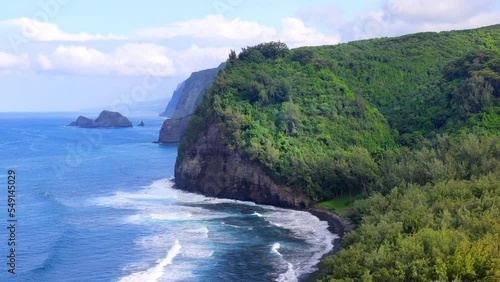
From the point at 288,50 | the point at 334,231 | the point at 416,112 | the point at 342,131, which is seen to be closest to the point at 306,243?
the point at 334,231

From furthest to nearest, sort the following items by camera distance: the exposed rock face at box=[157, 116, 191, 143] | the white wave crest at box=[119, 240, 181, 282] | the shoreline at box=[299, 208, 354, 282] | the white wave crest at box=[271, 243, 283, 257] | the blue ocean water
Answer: the exposed rock face at box=[157, 116, 191, 143] < the shoreline at box=[299, 208, 354, 282] < the white wave crest at box=[271, 243, 283, 257] < the blue ocean water < the white wave crest at box=[119, 240, 181, 282]

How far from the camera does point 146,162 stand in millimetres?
121125

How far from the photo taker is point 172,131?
170 m

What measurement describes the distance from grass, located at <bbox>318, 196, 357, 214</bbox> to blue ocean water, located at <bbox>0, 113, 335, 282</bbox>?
362 cm

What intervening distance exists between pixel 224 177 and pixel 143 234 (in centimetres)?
2444

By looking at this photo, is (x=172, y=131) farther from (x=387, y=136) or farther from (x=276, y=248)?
(x=276, y=248)

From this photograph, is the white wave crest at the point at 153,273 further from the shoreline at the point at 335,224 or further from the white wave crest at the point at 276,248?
the shoreline at the point at 335,224

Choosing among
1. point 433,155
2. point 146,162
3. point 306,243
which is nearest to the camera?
point 306,243

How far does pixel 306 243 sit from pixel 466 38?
91411mm

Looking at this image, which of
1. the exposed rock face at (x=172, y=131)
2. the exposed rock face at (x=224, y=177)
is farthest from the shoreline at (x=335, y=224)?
the exposed rock face at (x=172, y=131)

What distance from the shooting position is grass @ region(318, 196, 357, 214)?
229 ft

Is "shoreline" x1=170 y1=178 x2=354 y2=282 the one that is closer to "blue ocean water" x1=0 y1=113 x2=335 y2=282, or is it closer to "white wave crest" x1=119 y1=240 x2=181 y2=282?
"blue ocean water" x1=0 y1=113 x2=335 y2=282

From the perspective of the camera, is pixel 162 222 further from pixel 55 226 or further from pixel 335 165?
pixel 335 165

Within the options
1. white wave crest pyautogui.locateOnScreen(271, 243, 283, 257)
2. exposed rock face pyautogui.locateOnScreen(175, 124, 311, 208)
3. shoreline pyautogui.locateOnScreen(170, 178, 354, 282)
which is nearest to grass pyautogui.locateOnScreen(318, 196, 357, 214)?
shoreline pyautogui.locateOnScreen(170, 178, 354, 282)
